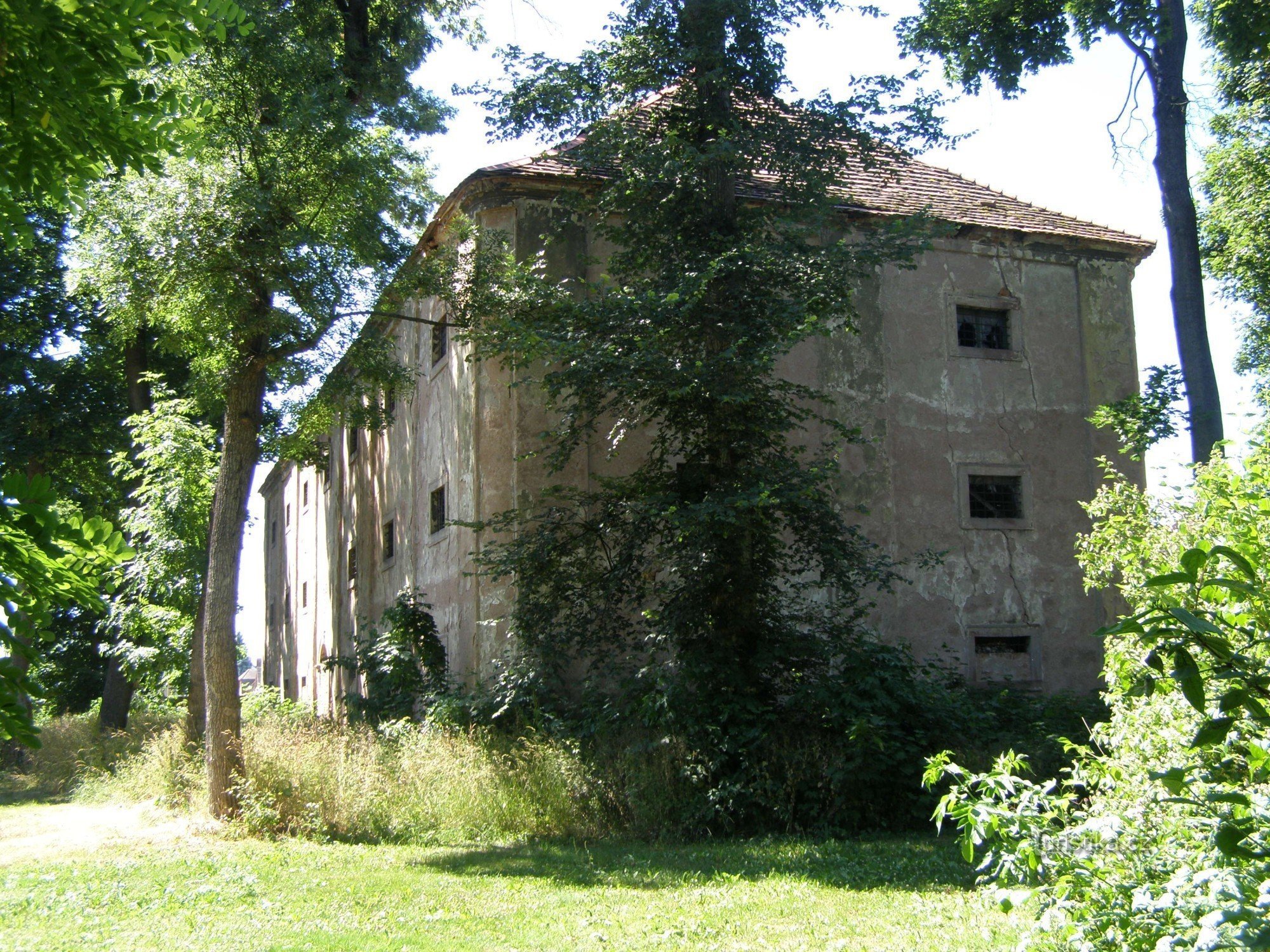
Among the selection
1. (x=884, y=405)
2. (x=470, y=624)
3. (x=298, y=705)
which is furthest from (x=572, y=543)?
(x=298, y=705)

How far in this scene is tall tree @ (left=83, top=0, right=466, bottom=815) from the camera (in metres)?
13.5

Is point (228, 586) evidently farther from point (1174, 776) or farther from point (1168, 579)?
point (1168, 579)

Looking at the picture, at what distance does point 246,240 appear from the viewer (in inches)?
541

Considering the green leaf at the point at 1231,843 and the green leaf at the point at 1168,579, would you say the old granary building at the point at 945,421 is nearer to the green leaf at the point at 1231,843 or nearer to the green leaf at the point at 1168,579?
the green leaf at the point at 1231,843

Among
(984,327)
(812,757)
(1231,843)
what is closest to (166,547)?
(812,757)

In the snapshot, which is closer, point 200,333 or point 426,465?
point 200,333

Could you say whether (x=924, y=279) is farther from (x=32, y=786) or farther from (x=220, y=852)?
(x=32, y=786)

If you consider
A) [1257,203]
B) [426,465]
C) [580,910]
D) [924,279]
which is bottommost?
[580,910]

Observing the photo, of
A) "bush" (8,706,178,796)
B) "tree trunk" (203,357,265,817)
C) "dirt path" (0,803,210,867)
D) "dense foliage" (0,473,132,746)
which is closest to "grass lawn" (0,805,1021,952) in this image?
"dirt path" (0,803,210,867)

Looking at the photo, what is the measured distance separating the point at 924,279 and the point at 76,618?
2646 cm

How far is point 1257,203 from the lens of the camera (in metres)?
20.2

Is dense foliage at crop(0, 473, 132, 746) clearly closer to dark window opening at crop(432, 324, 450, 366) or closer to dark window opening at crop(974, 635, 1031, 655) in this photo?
dark window opening at crop(432, 324, 450, 366)

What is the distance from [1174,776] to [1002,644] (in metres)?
15.5

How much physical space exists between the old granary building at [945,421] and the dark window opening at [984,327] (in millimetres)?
33
